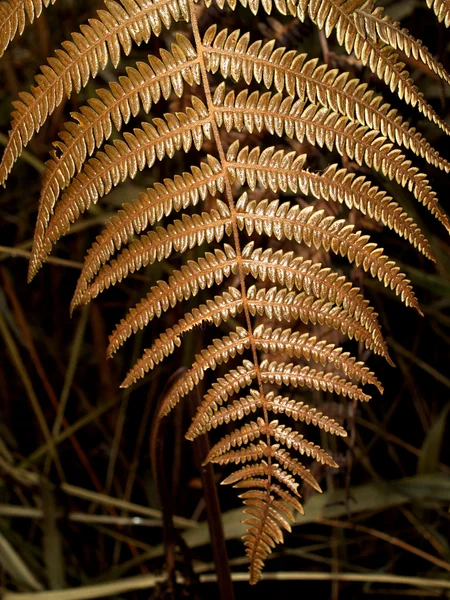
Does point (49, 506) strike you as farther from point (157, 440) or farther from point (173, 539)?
point (157, 440)

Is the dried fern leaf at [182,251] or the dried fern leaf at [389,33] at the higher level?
the dried fern leaf at [389,33]

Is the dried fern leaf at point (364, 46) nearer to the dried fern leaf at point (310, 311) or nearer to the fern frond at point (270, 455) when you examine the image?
the dried fern leaf at point (310, 311)

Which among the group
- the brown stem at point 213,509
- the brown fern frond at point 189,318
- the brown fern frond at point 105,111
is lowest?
the brown stem at point 213,509

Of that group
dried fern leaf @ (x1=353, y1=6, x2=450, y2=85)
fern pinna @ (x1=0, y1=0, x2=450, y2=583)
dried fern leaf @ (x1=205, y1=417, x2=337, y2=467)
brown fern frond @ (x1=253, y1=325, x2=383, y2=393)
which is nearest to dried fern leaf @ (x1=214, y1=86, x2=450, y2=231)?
fern pinna @ (x1=0, y1=0, x2=450, y2=583)

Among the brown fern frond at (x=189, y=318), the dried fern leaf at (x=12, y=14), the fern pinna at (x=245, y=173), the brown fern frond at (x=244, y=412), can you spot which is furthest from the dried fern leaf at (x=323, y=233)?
the dried fern leaf at (x=12, y=14)

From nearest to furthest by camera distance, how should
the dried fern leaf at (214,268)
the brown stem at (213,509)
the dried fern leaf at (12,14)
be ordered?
the dried fern leaf at (12,14), the dried fern leaf at (214,268), the brown stem at (213,509)

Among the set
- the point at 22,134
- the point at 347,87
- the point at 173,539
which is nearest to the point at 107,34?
the point at 22,134

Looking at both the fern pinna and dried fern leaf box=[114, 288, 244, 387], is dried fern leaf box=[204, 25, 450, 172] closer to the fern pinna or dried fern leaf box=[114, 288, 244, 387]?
the fern pinna
